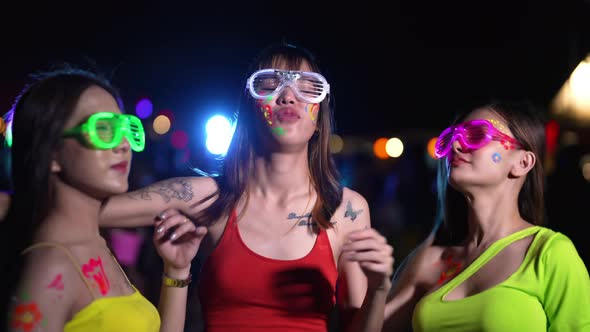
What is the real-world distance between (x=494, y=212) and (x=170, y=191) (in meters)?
1.79

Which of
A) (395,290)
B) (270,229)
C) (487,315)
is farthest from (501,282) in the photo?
(270,229)

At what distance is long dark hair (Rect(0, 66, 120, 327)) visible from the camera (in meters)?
2.41

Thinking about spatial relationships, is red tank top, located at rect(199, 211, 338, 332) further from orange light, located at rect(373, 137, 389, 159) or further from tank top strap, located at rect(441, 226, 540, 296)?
orange light, located at rect(373, 137, 389, 159)

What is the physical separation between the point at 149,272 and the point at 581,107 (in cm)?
685

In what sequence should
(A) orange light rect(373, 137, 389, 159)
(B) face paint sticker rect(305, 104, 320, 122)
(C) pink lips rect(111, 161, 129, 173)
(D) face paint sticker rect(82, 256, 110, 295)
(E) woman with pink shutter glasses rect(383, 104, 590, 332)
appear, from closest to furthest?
(D) face paint sticker rect(82, 256, 110, 295)
(C) pink lips rect(111, 161, 129, 173)
(E) woman with pink shutter glasses rect(383, 104, 590, 332)
(B) face paint sticker rect(305, 104, 320, 122)
(A) orange light rect(373, 137, 389, 159)

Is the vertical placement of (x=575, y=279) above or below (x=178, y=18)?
below

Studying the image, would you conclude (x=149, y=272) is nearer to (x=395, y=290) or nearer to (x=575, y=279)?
(x=395, y=290)

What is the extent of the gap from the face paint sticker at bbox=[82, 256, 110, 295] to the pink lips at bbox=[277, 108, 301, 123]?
4.24 feet

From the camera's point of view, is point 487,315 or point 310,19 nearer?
point 487,315

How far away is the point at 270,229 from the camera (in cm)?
Answer: 342

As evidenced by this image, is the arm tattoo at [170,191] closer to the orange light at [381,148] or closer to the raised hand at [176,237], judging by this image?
the raised hand at [176,237]

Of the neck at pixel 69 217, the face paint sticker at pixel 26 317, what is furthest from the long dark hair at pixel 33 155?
the face paint sticker at pixel 26 317

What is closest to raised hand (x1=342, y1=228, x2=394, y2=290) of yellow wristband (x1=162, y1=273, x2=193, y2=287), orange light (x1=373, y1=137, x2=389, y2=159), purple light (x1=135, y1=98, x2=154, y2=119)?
yellow wristband (x1=162, y1=273, x2=193, y2=287)

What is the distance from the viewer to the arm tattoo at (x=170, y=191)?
338 cm
